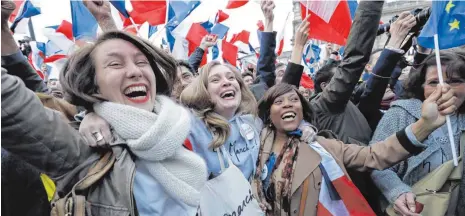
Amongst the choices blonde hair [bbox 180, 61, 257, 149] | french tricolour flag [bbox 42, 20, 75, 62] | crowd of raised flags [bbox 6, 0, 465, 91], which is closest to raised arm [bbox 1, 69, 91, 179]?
crowd of raised flags [bbox 6, 0, 465, 91]

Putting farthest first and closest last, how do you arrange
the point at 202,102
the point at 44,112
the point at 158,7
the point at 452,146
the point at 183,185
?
the point at 158,7 < the point at 202,102 < the point at 452,146 < the point at 183,185 < the point at 44,112

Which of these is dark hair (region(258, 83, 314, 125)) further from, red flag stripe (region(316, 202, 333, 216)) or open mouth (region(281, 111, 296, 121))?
red flag stripe (region(316, 202, 333, 216))

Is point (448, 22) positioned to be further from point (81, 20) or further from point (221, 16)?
point (221, 16)

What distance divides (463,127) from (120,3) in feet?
17.7

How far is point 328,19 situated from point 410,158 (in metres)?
2.29

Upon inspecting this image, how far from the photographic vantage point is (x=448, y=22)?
2.36 metres

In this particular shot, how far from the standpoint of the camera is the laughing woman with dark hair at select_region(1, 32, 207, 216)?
3.55 feet

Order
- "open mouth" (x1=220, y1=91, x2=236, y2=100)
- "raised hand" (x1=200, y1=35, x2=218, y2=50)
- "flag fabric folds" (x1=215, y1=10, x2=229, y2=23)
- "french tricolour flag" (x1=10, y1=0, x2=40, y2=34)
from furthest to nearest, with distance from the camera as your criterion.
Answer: "flag fabric folds" (x1=215, y1=10, x2=229, y2=23), "french tricolour flag" (x1=10, y1=0, x2=40, y2=34), "raised hand" (x1=200, y1=35, x2=218, y2=50), "open mouth" (x1=220, y1=91, x2=236, y2=100)

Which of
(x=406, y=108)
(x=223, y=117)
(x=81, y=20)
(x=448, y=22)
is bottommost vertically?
(x=81, y=20)

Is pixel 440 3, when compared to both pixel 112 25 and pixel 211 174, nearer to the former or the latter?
pixel 211 174

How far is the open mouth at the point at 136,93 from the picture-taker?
1.49 m

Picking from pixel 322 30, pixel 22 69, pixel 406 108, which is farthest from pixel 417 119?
pixel 22 69

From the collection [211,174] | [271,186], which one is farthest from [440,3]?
[211,174]

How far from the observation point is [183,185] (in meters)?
1.37
